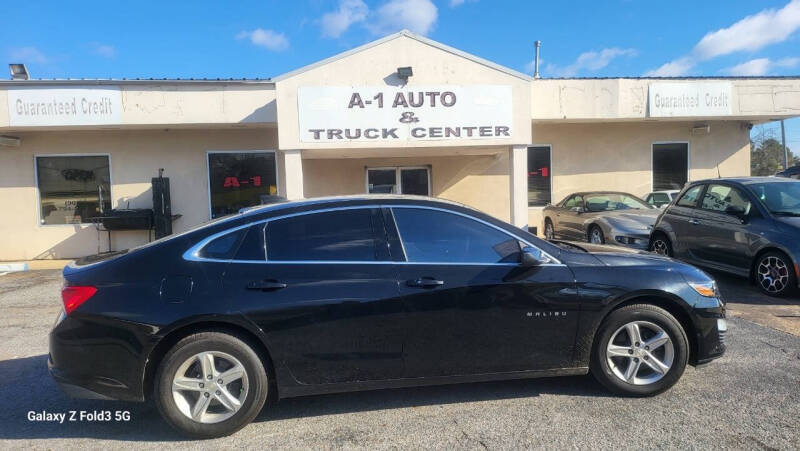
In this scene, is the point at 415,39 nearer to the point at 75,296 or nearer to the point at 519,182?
the point at 519,182

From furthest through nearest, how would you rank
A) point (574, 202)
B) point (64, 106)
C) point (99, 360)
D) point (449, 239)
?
point (574, 202) < point (64, 106) < point (449, 239) < point (99, 360)

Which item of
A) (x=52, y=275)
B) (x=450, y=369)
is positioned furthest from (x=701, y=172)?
(x=52, y=275)

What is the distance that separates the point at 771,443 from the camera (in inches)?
117

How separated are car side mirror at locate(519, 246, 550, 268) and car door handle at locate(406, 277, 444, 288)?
23.1 inches

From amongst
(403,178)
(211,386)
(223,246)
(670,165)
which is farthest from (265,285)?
(670,165)

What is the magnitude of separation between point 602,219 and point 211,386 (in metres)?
8.22

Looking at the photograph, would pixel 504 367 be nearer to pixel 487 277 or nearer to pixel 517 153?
pixel 487 277

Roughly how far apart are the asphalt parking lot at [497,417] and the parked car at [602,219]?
4800 millimetres

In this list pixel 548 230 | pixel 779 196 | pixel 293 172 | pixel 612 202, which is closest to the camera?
pixel 779 196

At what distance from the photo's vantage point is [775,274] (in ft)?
20.9

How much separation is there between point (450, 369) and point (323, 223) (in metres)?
1.36

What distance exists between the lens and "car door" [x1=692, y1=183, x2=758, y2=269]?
6.78 metres

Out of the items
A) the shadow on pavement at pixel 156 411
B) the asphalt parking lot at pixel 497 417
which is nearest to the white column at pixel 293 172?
the asphalt parking lot at pixel 497 417

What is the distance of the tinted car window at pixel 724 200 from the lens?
22.8 feet
